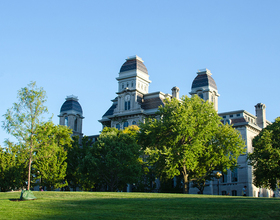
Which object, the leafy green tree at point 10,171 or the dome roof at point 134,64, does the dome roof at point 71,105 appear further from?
the leafy green tree at point 10,171

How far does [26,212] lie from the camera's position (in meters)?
21.9

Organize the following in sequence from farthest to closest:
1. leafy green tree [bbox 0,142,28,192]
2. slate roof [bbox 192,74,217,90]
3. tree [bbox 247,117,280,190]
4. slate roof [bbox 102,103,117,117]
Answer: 1. slate roof [bbox 192,74,217,90]
2. slate roof [bbox 102,103,117,117]
3. leafy green tree [bbox 0,142,28,192]
4. tree [bbox 247,117,280,190]

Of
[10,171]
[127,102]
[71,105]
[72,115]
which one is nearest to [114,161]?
[10,171]

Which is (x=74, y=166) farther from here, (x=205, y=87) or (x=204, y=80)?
(x=204, y=80)

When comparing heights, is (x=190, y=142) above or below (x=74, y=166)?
above

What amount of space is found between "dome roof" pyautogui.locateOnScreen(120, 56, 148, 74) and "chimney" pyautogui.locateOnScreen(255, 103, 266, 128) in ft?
76.4

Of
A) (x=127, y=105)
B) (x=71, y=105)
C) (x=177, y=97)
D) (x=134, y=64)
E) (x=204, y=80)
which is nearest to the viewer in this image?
(x=177, y=97)

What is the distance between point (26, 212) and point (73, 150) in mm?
39147

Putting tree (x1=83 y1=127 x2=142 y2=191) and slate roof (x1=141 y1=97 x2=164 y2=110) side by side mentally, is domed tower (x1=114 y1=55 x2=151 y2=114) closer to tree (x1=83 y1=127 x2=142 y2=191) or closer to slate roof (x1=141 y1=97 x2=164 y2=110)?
slate roof (x1=141 y1=97 x2=164 y2=110)

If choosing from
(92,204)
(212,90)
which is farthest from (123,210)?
(212,90)

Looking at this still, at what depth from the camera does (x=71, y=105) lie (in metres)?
86.8

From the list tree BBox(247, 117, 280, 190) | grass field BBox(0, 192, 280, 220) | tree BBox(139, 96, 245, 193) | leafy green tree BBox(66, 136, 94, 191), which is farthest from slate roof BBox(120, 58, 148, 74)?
grass field BBox(0, 192, 280, 220)

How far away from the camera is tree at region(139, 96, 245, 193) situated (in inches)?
1777

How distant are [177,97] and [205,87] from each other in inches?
358
